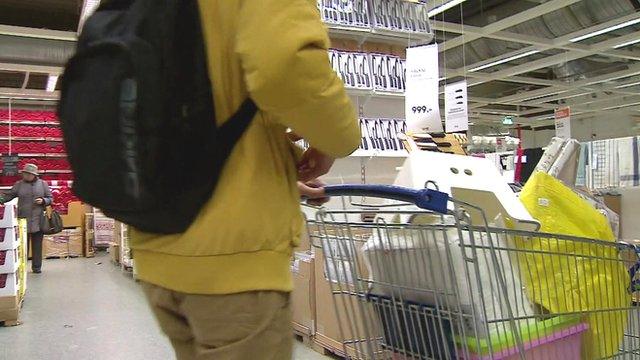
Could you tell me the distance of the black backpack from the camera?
82 cm

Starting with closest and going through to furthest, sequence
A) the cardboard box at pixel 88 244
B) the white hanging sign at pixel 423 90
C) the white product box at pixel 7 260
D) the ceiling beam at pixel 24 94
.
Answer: the white hanging sign at pixel 423 90 → the white product box at pixel 7 260 → the cardboard box at pixel 88 244 → the ceiling beam at pixel 24 94

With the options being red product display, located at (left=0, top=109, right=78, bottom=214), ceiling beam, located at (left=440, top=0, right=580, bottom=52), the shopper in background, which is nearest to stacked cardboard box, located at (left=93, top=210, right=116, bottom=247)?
red product display, located at (left=0, top=109, right=78, bottom=214)

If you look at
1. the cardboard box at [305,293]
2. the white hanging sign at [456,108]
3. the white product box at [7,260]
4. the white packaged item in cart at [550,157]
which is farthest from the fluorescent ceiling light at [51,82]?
the white packaged item in cart at [550,157]

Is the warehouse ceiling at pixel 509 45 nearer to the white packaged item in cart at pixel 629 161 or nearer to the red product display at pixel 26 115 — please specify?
the red product display at pixel 26 115

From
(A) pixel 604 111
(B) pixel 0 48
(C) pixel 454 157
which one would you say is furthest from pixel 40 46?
(A) pixel 604 111

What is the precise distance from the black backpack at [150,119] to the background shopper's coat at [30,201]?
7704mm

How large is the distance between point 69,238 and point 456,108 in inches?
341

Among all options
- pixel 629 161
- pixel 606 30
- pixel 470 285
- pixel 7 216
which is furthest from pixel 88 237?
pixel 470 285

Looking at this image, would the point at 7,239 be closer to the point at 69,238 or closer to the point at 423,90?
the point at 423,90

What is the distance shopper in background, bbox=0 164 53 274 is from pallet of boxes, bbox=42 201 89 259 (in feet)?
6.78

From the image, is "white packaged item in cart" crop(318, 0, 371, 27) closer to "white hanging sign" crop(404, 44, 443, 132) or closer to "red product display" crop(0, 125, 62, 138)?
"white hanging sign" crop(404, 44, 443, 132)

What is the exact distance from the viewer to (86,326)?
4387 mm

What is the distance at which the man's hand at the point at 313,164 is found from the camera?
1.01 m

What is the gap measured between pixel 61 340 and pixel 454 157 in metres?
3.52
